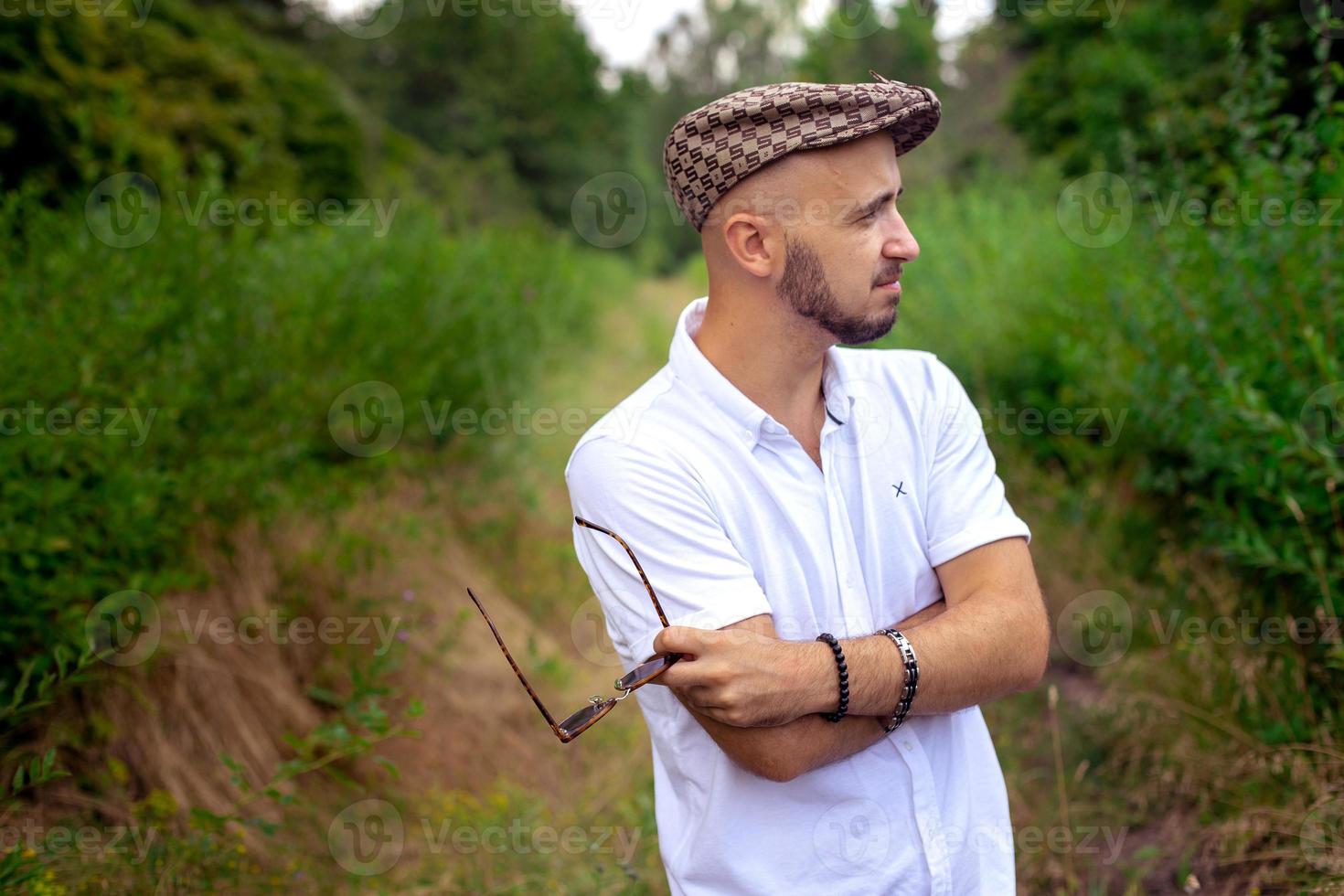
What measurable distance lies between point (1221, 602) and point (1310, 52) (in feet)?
11.9

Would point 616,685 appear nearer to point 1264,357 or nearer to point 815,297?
point 815,297

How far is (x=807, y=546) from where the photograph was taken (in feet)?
5.96

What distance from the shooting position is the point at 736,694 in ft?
5.00

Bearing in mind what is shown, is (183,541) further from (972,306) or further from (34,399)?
(972,306)

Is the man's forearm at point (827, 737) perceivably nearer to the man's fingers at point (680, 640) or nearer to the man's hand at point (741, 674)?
the man's hand at point (741, 674)

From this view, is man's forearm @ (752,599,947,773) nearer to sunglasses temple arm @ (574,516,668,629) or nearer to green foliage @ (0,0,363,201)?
sunglasses temple arm @ (574,516,668,629)

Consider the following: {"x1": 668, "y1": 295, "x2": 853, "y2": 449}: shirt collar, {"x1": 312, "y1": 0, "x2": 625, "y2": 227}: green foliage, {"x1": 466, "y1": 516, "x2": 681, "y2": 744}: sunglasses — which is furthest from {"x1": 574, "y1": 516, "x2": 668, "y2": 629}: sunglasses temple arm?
{"x1": 312, "y1": 0, "x2": 625, "y2": 227}: green foliage

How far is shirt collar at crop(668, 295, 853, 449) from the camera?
6.08ft

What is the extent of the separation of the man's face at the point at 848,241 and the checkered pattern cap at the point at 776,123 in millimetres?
49

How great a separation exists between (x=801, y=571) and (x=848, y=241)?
1.92ft

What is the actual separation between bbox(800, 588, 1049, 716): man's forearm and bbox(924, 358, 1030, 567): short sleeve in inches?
5.2

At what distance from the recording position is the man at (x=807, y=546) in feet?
5.39

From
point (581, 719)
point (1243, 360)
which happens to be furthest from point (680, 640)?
point (1243, 360)

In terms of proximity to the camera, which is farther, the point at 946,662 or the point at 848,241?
the point at 848,241
